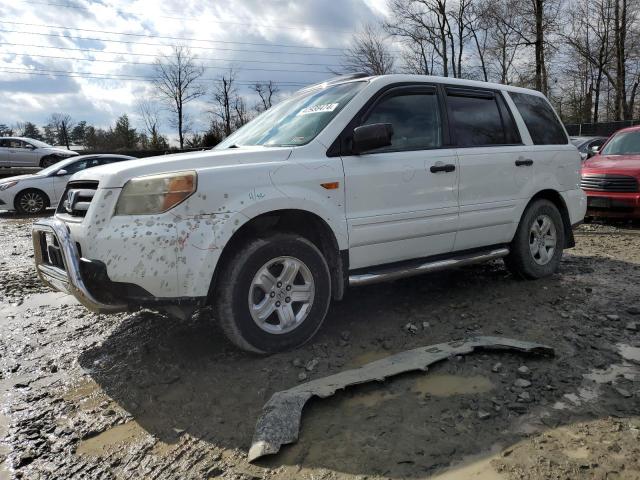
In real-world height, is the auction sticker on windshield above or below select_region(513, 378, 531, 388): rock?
above

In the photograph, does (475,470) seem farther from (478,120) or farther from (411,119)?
(478,120)

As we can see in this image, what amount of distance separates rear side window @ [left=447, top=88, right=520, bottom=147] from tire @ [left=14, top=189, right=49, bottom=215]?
436 inches

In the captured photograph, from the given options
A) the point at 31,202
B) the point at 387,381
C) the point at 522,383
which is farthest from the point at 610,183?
the point at 31,202

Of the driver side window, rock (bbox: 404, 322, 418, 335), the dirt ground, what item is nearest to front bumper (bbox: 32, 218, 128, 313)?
the dirt ground

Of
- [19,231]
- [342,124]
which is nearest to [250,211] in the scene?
[342,124]

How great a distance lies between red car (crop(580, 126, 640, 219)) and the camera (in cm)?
824

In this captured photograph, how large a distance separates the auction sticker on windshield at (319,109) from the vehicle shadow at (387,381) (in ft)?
5.41

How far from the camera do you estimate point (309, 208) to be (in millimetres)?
3373

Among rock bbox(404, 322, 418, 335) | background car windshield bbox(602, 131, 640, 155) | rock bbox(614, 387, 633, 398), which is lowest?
rock bbox(614, 387, 633, 398)

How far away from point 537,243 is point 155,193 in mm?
3803

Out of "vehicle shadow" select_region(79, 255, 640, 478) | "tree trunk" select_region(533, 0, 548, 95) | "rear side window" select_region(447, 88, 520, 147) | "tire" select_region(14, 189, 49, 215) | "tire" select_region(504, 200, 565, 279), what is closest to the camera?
"vehicle shadow" select_region(79, 255, 640, 478)

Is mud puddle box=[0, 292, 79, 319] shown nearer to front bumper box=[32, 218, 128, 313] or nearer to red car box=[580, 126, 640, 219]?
front bumper box=[32, 218, 128, 313]

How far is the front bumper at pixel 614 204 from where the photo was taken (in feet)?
26.9

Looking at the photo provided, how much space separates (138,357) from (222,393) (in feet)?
3.07
